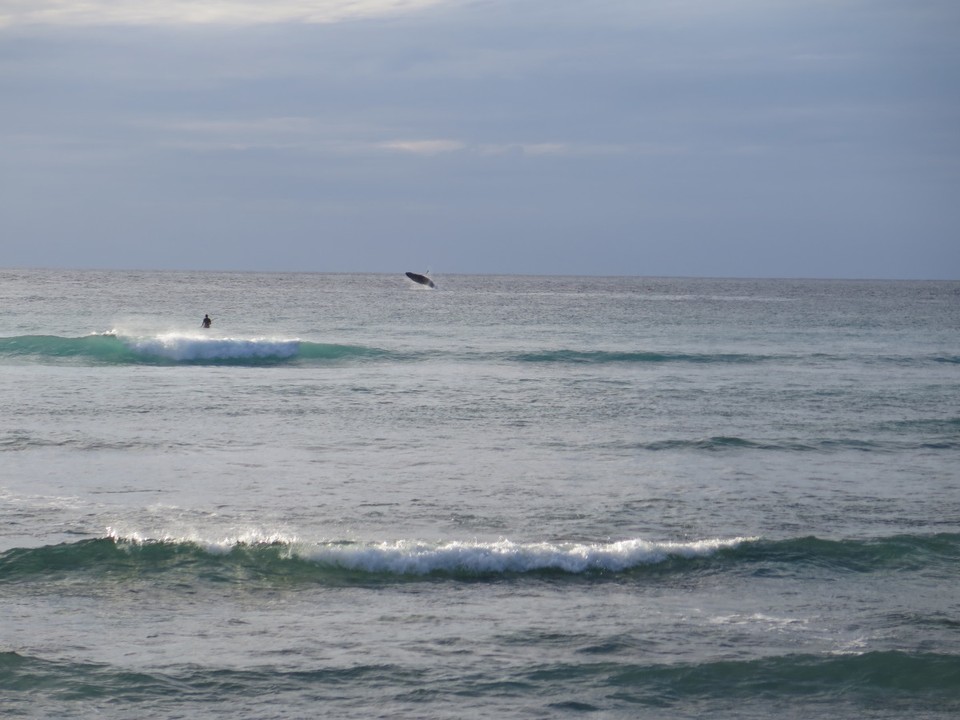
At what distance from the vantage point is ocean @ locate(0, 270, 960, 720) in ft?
33.4

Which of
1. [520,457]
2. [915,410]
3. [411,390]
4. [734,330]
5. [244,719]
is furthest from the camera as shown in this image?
[734,330]

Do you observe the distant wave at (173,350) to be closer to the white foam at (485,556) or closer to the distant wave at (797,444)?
the distant wave at (797,444)

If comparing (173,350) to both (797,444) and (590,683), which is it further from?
(590,683)

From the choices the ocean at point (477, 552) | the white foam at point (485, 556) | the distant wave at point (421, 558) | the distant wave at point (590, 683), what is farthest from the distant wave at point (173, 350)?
the distant wave at point (590, 683)

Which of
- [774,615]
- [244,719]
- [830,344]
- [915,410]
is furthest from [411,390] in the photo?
[830,344]

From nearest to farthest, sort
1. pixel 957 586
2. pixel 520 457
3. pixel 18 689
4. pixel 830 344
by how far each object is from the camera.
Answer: pixel 18 689, pixel 957 586, pixel 520 457, pixel 830 344

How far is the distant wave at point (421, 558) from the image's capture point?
1336 cm

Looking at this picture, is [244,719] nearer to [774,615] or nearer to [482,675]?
[482,675]

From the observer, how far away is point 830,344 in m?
51.7

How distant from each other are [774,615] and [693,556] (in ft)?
6.66

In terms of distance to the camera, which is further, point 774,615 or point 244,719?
point 774,615

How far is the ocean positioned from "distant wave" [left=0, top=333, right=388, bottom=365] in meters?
9.10

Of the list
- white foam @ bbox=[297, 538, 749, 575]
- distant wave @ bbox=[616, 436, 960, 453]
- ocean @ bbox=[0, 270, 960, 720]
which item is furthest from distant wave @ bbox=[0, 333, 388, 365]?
white foam @ bbox=[297, 538, 749, 575]

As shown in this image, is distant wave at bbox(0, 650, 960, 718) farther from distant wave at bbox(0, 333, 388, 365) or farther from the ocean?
distant wave at bbox(0, 333, 388, 365)
